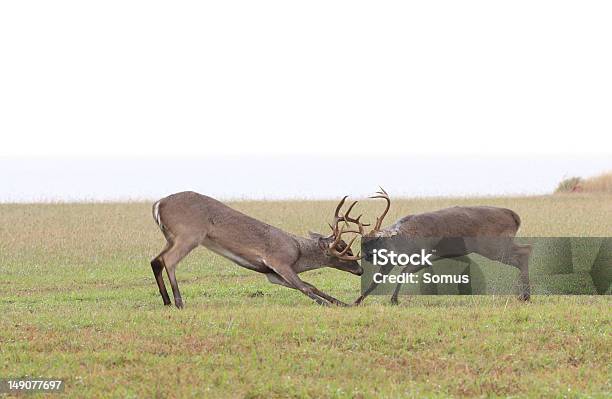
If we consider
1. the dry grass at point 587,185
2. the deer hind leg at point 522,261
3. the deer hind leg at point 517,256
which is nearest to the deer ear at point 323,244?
the deer hind leg at point 517,256

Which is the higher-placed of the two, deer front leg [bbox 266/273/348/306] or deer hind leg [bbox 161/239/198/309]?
deer hind leg [bbox 161/239/198/309]

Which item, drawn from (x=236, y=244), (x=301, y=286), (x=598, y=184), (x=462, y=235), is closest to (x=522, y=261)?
(x=462, y=235)

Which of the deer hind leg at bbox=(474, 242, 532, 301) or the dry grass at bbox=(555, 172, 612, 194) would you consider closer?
the deer hind leg at bbox=(474, 242, 532, 301)

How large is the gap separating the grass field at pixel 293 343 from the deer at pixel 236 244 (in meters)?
0.37

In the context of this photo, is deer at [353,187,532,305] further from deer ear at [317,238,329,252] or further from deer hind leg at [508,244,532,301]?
deer ear at [317,238,329,252]

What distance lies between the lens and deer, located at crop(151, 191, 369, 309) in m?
11.5

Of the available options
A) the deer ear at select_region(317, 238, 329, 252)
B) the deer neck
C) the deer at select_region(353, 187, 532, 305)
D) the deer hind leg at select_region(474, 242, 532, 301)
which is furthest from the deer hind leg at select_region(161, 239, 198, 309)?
the deer hind leg at select_region(474, 242, 532, 301)

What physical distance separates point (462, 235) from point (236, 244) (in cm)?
284

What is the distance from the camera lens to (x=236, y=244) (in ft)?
38.5

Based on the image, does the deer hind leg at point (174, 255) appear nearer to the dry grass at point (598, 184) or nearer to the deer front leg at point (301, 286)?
the deer front leg at point (301, 286)

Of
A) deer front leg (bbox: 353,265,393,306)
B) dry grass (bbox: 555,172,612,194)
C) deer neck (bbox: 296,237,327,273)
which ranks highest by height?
deer neck (bbox: 296,237,327,273)

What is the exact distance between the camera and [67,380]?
774 cm

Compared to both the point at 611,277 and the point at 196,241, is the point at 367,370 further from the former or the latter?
A: the point at 611,277

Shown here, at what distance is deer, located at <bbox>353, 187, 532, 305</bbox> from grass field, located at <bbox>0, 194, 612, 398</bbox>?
0.58 m
